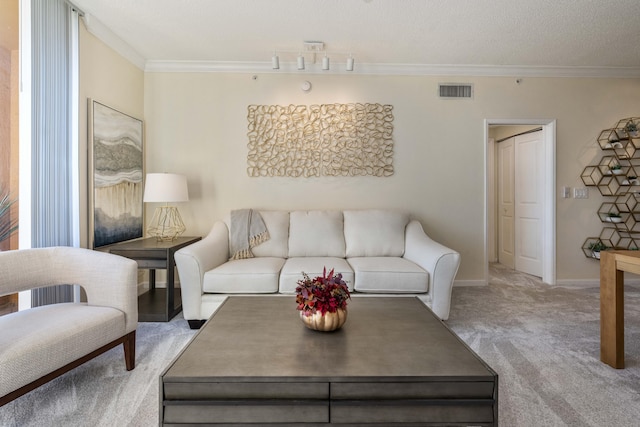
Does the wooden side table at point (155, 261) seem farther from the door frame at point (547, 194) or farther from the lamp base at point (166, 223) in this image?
the door frame at point (547, 194)

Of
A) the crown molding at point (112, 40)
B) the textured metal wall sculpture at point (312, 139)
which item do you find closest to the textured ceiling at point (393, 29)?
the crown molding at point (112, 40)

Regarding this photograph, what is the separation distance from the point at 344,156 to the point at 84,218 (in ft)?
8.11

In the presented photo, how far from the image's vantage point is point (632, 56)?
3.39 m

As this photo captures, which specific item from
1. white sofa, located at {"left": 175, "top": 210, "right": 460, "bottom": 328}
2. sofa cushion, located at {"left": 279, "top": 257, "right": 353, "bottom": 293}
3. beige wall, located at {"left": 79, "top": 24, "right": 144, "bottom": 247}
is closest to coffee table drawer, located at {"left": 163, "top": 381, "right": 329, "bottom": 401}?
sofa cushion, located at {"left": 279, "top": 257, "right": 353, "bottom": 293}

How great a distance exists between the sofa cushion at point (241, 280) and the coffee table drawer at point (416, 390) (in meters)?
1.47

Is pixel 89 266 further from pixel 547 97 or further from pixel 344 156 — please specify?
pixel 547 97

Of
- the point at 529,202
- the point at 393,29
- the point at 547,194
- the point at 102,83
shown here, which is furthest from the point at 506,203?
the point at 102,83

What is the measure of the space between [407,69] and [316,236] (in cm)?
212

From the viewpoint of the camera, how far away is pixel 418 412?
110 centimetres

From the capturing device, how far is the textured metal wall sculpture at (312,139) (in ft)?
11.7

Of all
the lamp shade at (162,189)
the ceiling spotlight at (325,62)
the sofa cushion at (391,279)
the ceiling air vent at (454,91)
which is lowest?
the sofa cushion at (391,279)

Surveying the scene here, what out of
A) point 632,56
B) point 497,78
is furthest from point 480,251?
point 632,56

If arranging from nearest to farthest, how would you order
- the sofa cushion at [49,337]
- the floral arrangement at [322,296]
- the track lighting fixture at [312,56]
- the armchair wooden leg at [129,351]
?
the sofa cushion at [49,337], the floral arrangement at [322,296], the armchair wooden leg at [129,351], the track lighting fixture at [312,56]

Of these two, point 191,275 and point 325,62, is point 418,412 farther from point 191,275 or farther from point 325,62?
point 325,62
